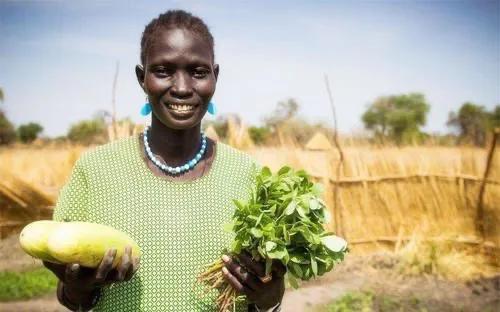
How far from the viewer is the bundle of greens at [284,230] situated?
1.78 meters

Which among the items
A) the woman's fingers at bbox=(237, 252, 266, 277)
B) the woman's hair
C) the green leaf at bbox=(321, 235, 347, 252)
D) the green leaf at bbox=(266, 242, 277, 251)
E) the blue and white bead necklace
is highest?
the woman's hair

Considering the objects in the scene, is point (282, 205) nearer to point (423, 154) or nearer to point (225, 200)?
point (225, 200)

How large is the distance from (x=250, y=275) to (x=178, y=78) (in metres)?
0.70

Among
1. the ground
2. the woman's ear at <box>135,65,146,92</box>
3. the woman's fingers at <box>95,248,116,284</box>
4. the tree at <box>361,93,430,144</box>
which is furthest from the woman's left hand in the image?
the tree at <box>361,93,430,144</box>

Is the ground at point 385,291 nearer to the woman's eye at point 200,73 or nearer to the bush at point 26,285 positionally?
the bush at point 26,285

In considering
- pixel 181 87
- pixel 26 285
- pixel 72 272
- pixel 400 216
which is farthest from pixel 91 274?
pixel 400 216

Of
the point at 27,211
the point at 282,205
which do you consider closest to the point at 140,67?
the point at 282,205

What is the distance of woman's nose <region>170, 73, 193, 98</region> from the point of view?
192cm

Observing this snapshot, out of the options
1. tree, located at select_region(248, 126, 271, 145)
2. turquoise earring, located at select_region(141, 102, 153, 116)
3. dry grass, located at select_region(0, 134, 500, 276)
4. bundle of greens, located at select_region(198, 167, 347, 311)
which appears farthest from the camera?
tree, located at select_region(248, 126, 271, 145)

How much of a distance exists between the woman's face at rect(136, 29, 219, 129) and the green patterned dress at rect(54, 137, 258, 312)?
0.78ft

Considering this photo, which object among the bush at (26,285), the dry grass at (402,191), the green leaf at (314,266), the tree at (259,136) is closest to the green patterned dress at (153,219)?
the green leaf at (314,266)

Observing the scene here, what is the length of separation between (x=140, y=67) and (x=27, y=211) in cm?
666

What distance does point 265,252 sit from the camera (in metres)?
1.74

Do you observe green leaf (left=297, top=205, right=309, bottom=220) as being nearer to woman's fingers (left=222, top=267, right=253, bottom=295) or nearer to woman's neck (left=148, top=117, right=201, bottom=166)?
woman's fingers (left=222, top=267, right=253, bottom=295)
